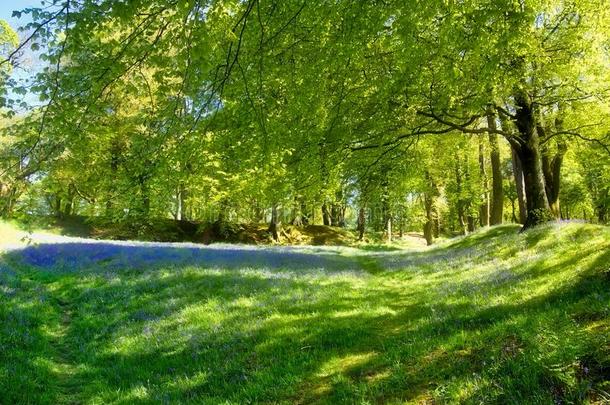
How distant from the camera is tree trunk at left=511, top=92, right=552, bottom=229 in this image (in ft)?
72.3

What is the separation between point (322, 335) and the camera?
9922 millimetres

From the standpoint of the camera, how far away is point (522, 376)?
5551 mm

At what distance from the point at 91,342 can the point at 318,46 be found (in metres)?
9.61

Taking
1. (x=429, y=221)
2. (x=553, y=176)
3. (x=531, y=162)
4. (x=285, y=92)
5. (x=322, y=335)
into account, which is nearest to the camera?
(x=322, y=335)

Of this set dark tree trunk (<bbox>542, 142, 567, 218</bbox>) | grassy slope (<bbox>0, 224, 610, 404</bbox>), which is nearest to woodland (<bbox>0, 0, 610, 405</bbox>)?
grassy slope (<bbox>0, 224, 610, 404</bbox>)

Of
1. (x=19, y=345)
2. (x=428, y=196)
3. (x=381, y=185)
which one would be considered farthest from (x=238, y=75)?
(x=428, y=196)

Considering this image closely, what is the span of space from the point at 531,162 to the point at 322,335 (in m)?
17.1

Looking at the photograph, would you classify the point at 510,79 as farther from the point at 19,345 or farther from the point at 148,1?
the point at 19,345

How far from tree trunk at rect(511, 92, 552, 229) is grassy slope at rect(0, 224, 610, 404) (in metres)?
4.74

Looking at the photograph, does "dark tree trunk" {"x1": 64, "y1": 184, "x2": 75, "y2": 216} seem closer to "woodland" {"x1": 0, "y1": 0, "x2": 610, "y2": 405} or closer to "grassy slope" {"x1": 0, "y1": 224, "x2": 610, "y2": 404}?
"woodland" {"x1": 0, "y1": 0, "x2": 610, "y2": 405}

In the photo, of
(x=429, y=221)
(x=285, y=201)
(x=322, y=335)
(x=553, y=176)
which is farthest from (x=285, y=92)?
(x=429, y=221)

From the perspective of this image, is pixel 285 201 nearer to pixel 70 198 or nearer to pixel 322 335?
pixel 70 198

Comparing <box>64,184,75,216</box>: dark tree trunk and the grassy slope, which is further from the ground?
<box>64,184,75,216</box>: dark tree trunk

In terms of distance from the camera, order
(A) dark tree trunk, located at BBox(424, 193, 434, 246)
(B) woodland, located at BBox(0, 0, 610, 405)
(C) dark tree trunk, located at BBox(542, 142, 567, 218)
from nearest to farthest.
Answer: (B) woodland, located at BBox(0, 0, 610, 405) → (C) dark tree trunk, located at BBox(542, 142, 567, 218) → (A) dark tree trunk, located at BBox(424, 193, 434, 246)
